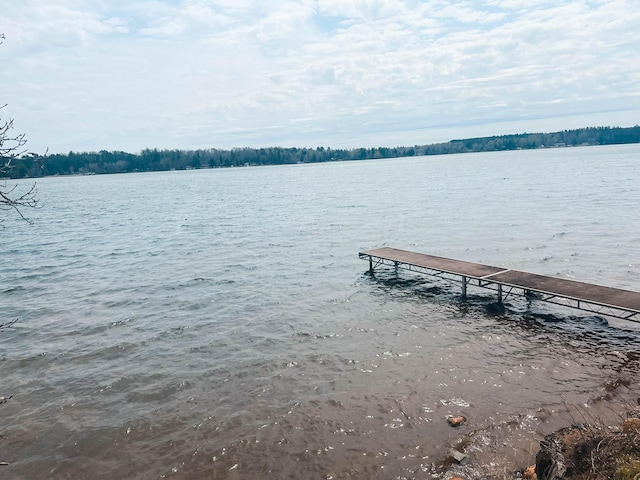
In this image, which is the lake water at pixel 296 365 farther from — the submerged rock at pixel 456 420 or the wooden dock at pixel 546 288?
the wooden dock at pixel 546 288

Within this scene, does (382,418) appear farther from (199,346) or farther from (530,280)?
(530,280)

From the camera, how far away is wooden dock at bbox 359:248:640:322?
16.2 metres

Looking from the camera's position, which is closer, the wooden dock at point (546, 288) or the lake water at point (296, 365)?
the lake water at point (296, 365)

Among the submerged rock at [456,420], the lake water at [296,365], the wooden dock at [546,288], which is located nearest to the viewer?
the lake water at [296,365]

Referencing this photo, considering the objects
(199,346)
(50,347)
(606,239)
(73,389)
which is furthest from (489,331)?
(606,239)

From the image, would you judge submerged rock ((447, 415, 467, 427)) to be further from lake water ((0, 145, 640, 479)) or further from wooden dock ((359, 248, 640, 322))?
wooden dock ((359, 248, 640, 322))

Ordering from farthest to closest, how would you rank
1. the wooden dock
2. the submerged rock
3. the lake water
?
the wooden dock → the submerged rock → the lake water

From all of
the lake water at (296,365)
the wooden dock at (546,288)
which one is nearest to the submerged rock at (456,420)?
the lake water at (296,365)

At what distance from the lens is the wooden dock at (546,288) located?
639 inches

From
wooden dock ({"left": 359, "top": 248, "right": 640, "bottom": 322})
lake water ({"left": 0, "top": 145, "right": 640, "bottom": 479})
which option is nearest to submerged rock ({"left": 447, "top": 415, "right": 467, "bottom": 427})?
lake water ({"left": 0, "top": 145, "right": 640, "bottom": 479})

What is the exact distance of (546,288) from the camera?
18.0 metres

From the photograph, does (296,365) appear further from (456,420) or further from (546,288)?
(546,288)

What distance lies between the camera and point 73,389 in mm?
14219

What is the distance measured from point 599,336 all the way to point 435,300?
679 cm
